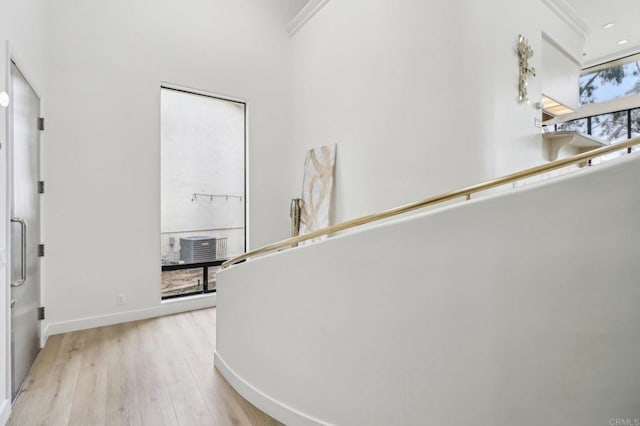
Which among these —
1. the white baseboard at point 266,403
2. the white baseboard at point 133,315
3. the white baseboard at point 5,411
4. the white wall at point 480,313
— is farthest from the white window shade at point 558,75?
the white baseboard at point 5,411

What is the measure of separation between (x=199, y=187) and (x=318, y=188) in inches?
66.4

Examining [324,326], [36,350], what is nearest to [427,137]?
[324,326]

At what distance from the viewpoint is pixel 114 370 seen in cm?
266

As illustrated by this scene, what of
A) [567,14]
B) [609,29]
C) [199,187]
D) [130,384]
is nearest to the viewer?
[130,384]

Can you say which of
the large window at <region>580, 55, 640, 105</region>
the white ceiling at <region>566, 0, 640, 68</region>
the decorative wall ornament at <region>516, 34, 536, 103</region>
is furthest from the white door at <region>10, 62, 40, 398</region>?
the large window at <region>580, 55, 640, 105</region>

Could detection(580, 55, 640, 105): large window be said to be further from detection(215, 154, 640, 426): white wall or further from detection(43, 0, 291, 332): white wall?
detection(215, 154, 640, 426): white wall

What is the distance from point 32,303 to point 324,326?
292cm

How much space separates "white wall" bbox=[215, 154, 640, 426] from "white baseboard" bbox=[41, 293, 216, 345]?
109 inches

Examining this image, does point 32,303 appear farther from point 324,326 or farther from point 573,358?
point 573,358

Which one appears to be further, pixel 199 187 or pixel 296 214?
pixel 296 214

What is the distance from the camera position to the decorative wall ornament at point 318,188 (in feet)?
13.7

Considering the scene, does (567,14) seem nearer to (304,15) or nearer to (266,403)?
(304,15)

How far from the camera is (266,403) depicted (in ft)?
6.64

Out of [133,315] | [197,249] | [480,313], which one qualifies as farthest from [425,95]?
[133,315]
